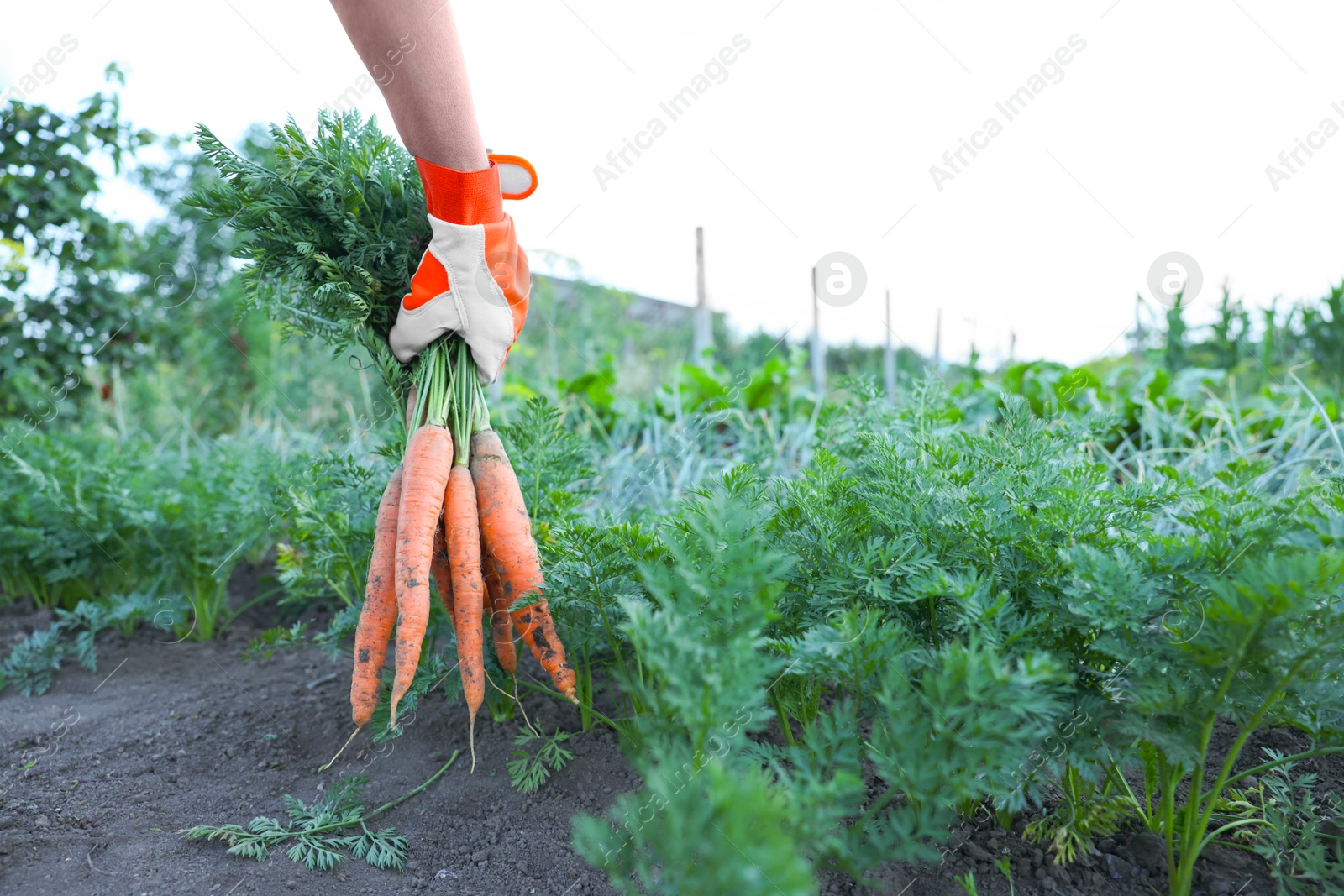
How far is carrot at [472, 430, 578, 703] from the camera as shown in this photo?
153 centimetres

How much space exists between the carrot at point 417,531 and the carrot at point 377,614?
72mm

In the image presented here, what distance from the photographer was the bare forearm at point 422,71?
134 centimetres

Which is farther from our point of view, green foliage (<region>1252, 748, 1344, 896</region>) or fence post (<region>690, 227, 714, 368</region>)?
fence post (<region>690, 227, 714, 368</region>)

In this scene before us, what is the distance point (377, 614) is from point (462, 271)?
760 millimetres

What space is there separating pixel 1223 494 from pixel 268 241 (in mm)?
1871

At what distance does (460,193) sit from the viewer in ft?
5.07

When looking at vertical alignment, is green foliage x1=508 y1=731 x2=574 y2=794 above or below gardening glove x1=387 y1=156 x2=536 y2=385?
below

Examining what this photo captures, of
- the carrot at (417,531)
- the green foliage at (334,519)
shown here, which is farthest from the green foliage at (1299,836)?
the green foliage at (334,519)

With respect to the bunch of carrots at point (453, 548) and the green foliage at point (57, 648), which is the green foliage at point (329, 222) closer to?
the bunch of carrots at point (453, 548)

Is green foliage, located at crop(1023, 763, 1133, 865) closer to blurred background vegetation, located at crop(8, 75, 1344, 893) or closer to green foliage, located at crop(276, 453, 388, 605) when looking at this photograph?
blurred background vegetation, located at crop(8, 75, 1344, 893)

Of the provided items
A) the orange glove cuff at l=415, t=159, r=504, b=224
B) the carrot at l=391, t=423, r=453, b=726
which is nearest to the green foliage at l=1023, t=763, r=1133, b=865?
the carrot at l=391, t=423, r=453, b=726

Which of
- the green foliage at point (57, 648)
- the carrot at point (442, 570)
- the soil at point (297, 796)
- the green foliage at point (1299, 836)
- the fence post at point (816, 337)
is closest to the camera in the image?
the green foliage at point (1299, 836)

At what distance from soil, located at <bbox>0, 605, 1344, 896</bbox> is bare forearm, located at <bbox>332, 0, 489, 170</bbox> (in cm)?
123

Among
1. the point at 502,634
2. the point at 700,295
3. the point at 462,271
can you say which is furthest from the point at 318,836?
the point at 700,295
